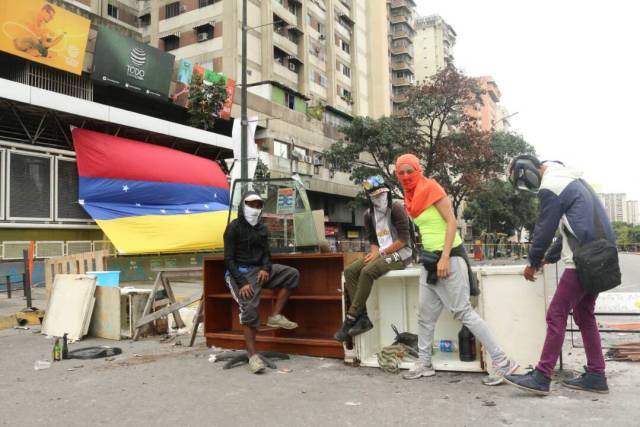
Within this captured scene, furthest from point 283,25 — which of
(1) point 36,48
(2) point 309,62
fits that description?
(1) point 36,48

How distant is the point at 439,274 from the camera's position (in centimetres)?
464

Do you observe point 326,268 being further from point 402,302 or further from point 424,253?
point 424,253

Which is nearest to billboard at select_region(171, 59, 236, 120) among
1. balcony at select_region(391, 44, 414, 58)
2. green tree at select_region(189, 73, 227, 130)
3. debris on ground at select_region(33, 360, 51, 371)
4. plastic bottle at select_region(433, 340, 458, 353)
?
green tree at select_region(189, 73, 227, 130)

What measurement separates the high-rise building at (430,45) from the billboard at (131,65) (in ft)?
240

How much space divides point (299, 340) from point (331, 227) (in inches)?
1482

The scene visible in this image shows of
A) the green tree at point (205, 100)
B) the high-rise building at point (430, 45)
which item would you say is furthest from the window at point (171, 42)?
the high-rise building at point (430, 45)

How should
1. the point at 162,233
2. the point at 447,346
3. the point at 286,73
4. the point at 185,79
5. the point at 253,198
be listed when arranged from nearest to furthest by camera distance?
1. the point at 447,346
2. the point at 253,198
3. the point at 162,233
4. the point at 185,79
5. the point at 286,73

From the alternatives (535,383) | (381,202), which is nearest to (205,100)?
(381,202)

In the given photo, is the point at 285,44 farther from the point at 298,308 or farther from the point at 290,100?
the point at 298,308

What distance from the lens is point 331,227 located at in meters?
43.8

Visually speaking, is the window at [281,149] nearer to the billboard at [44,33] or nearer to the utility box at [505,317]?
the billboard at [44,33]

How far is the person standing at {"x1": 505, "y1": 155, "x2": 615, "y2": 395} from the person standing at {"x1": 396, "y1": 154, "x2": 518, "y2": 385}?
449mm

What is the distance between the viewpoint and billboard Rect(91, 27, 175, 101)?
23.8 m

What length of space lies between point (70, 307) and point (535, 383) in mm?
7096
